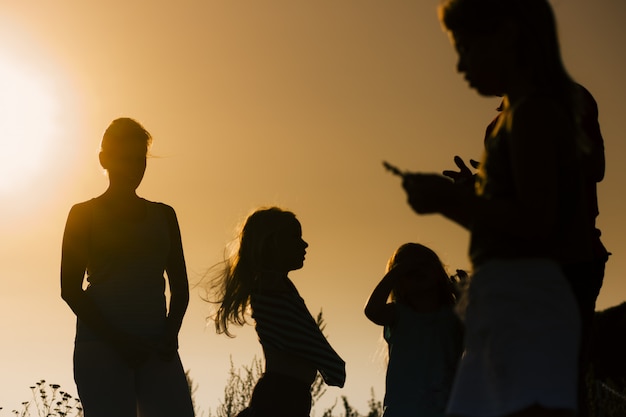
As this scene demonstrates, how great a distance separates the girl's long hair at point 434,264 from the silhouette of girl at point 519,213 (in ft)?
12.1

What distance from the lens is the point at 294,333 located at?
6219 millimetres

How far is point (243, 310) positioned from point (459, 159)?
1793 mm

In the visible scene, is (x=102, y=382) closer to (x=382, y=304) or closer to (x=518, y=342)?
(x=382, y=304)

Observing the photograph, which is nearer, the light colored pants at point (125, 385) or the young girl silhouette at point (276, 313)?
the light colored pants at point (125, 385)

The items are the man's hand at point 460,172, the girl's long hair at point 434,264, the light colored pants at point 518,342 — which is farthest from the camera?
the girl's long hair at point 434,264

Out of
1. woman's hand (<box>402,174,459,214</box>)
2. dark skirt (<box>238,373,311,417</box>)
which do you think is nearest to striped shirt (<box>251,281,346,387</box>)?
dark skirt (<box>238,373,311,417</box>)

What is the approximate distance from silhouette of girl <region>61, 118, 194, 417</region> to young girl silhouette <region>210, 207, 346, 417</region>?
0.51 m

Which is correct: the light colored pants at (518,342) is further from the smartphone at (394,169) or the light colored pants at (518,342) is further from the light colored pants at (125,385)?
the light colored pants at (125,385)

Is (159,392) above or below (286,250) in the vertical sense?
below

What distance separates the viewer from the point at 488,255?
3.03 metres

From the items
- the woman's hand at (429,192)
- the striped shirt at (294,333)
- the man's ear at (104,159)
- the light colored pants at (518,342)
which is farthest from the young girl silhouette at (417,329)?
the woman's hand at (429,192)

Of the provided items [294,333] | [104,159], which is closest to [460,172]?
[294,333]

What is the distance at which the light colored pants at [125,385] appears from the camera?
5.47 meters

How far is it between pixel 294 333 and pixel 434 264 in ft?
3.68
